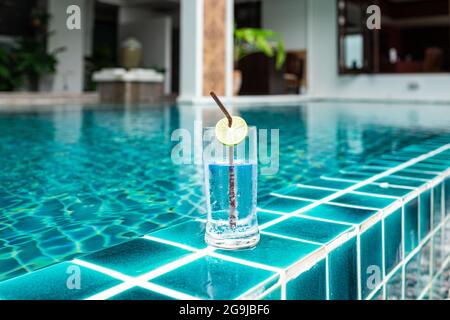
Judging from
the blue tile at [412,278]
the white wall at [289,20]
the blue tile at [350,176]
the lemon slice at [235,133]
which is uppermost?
the white wall at [289,20]

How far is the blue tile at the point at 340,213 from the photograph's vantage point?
1.08 meters

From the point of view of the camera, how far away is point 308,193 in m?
1.36

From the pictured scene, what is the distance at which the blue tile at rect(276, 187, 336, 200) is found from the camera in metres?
1.31

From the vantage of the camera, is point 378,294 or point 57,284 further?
point 378,294

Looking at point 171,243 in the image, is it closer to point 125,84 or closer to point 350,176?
point 350,176

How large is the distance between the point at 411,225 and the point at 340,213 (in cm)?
32

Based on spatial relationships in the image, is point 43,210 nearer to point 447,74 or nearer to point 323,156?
point 323,156

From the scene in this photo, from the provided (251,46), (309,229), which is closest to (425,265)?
(309,229)

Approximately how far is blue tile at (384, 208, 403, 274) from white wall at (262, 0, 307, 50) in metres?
11.5

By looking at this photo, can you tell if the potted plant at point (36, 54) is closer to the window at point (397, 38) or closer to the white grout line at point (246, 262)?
the window at point (397, 38)

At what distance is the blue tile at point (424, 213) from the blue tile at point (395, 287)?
195 mm

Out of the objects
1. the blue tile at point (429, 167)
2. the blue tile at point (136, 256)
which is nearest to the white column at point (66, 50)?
the blue tile at point (429, 167)

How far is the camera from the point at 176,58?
55.6ft
